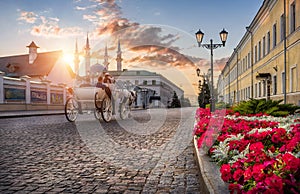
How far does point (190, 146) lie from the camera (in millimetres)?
7426

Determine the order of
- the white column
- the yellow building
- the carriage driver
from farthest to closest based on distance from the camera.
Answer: the white column, the yellow building, the carriage driver

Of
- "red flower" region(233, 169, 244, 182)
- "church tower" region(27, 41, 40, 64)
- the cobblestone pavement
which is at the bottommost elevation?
the cobblestone pavement

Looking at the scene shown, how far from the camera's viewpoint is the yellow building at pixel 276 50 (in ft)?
56.3

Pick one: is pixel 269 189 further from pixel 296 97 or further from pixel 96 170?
pixel 296 97

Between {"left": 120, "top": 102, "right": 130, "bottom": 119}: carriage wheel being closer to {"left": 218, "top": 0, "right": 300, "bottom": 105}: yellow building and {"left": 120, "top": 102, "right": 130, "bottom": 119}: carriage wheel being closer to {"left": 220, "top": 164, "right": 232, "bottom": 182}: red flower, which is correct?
{"left": 218, "top": 0, "right": 300, "bottom": 105}: yellow building

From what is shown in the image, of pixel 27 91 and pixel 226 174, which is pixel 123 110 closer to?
pixel 226 174

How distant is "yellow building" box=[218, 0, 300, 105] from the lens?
17156 mm

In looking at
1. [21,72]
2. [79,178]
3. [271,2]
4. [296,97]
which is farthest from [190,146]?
[21,72]

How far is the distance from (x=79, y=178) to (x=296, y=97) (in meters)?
15.0

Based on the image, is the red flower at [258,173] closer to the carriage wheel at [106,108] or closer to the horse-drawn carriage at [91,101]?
the horse-drawn carriage at [91,101]

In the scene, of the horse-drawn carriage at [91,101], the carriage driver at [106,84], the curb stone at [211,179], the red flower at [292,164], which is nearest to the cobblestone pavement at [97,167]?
the curb stone at [211,179]

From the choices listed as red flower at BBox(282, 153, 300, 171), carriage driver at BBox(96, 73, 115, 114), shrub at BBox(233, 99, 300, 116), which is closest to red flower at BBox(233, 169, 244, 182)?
red flower at BBox(282, 153, 300, 171)

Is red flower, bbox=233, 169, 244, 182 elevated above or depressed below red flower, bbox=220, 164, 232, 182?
above

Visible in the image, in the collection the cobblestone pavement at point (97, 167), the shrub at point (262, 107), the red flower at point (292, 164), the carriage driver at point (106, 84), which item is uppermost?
the carriage driver at point (106, 84)
